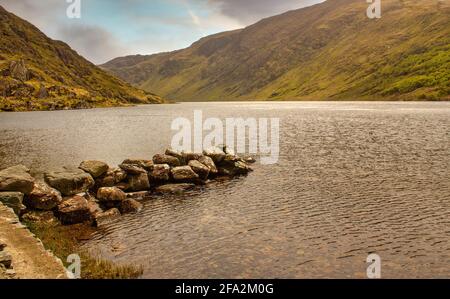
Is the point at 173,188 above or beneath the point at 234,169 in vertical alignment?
beneath

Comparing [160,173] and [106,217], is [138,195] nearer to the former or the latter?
[160,173]

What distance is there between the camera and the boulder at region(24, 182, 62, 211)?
31.8m

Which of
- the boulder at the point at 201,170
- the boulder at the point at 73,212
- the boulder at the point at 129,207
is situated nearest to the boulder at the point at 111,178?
the boulder at the point at 129,207

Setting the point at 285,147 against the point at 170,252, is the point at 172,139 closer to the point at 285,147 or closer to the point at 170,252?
the point at 285,147

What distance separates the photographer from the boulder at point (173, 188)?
134ft

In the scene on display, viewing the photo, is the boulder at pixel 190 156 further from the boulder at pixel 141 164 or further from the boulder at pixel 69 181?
the boulder at pixel 69 181

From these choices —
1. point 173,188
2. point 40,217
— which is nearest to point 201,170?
point 173,188

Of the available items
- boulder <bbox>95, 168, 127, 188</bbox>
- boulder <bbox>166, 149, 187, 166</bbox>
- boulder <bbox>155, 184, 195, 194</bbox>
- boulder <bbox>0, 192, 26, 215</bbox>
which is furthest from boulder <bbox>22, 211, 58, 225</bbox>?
boulder <bbox>166, 149, 187, 166</bbox>

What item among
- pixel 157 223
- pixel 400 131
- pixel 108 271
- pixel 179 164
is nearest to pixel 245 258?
pixel 108 271

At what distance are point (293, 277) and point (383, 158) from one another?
135ft

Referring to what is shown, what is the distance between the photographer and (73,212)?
103 feet

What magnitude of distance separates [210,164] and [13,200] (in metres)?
24.5

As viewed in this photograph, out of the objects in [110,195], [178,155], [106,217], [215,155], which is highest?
[178,155]
